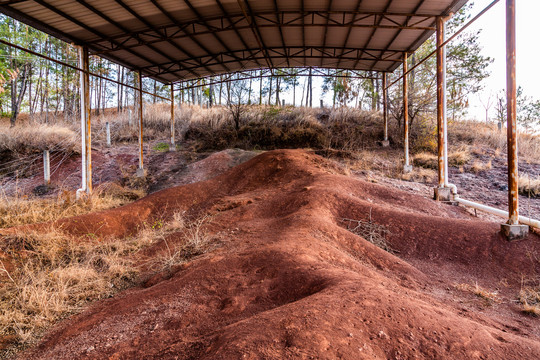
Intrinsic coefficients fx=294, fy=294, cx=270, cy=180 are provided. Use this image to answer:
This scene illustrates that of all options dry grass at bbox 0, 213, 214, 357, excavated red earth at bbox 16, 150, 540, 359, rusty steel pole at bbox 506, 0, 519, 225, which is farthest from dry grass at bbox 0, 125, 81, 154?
rusty steel pole at bbox 506, 0, 519, 225

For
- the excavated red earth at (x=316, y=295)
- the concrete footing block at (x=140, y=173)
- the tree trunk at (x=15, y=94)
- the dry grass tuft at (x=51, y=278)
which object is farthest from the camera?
the tree trunk at (x=15, y=94)

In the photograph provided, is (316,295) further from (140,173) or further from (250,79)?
(250,79)

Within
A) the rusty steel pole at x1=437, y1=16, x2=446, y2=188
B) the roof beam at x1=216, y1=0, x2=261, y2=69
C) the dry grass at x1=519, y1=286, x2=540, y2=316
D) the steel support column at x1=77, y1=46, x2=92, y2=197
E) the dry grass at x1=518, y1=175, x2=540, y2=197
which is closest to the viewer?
the dry grass at x1=519, y1=286, x2=540, y2=316

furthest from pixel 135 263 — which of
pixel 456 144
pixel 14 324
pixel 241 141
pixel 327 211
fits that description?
pixel 456 144

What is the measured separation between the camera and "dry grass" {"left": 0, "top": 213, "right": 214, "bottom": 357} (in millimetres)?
3352

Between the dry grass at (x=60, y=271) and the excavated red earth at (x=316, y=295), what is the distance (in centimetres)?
32

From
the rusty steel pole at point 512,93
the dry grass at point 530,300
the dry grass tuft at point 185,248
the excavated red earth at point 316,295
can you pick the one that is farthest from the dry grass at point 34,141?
the dry grass at point 530,300

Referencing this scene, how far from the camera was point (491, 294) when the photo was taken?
415 cm

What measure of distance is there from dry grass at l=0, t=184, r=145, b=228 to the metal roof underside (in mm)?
4870

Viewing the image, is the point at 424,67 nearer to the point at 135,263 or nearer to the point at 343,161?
the point at 343,161

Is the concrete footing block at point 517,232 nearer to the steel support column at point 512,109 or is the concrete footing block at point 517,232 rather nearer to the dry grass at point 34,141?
the steel support column at point 512,109

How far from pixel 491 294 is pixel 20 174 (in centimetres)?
1832

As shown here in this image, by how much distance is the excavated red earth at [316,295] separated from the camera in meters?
2.11

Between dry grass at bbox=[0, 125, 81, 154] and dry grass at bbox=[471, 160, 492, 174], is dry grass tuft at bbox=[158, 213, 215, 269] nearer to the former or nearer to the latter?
dry grass at bbox=[471, 160, 492, 174]
